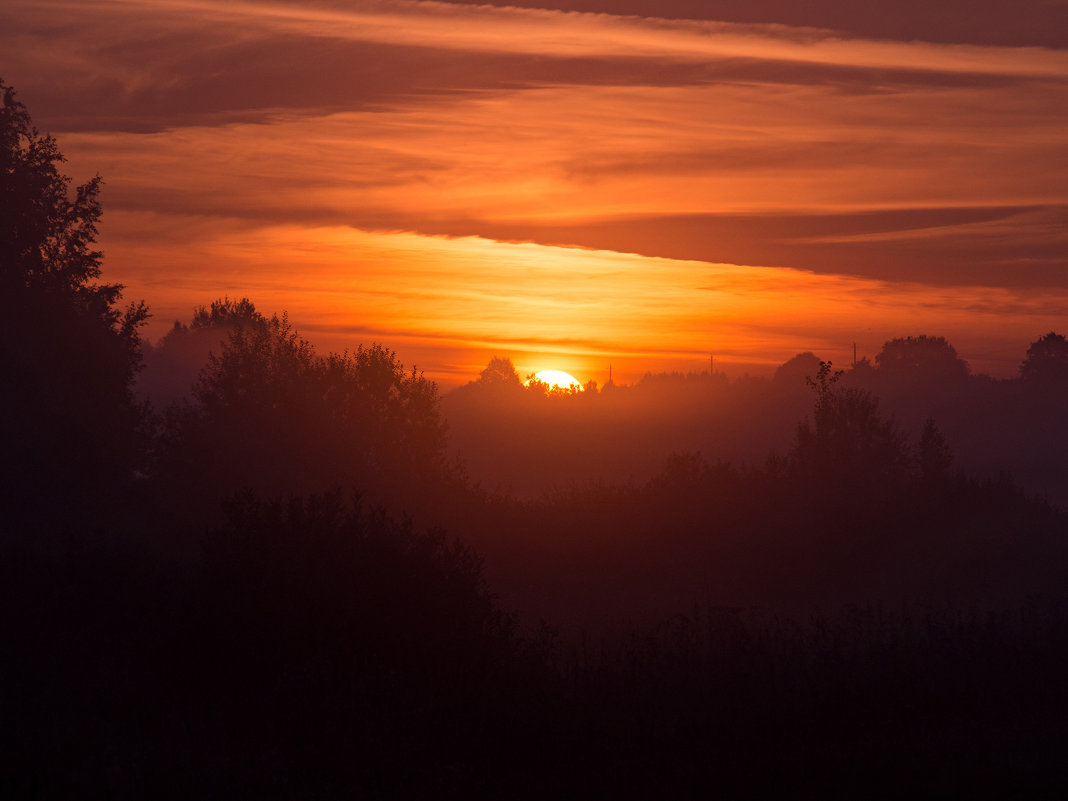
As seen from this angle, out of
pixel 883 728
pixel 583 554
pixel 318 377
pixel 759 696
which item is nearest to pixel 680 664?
pixel 759 696

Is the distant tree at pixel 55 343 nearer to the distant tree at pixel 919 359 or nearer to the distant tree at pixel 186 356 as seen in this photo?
the distant tree at pixel 186 356

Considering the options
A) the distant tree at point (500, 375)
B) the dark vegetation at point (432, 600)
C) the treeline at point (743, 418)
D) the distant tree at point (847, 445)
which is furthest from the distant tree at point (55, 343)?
the distant tree at point (500, 375)

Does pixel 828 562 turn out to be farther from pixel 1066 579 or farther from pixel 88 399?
pixel 88 399

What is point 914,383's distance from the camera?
133 m

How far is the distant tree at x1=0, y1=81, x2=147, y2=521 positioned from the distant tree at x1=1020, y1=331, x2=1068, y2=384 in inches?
4328

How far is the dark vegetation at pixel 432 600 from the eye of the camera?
10250 millimetres

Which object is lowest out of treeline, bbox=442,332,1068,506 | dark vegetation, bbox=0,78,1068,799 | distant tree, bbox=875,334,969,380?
dark vegetation, bbox=0,78,1068,799

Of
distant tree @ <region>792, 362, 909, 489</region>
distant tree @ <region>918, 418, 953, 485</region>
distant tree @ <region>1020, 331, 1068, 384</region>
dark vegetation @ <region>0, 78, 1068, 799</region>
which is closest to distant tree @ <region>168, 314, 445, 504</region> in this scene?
dark vegetation @ <region>0, 78, 1068, 799</region>

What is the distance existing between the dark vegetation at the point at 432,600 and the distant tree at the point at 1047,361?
80.2 metres

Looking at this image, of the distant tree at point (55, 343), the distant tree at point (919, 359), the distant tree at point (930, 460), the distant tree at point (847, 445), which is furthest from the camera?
the distant tree at point (919, 359)

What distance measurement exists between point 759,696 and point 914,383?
130m

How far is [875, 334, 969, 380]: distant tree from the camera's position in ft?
456

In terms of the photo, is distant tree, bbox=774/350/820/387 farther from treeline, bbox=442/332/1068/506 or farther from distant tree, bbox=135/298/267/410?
distant tree, bbox=135/298/267/410

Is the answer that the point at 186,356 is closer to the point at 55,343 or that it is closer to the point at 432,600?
the point at 55,343
